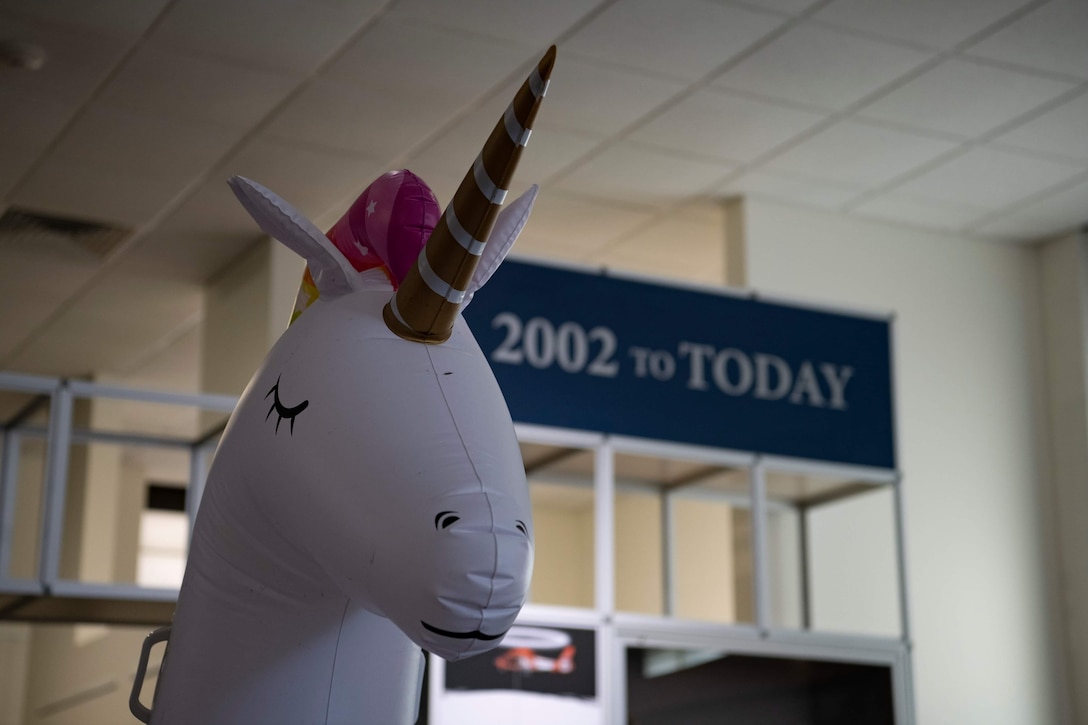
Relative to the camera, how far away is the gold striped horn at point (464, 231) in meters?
1.04

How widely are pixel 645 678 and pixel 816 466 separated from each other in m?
1.01

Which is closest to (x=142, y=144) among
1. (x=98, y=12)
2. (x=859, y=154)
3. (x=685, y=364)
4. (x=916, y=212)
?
(x=98, y=12)

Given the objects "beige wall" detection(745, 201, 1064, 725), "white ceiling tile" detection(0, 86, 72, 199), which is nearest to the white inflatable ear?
"white ceiling tile" detection(0, 86, 72, 199)

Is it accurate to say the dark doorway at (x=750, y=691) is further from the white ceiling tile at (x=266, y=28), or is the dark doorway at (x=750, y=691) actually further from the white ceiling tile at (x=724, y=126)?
the white ceiling tile at (x=266, y=28)

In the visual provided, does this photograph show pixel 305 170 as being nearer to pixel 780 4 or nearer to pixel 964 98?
pixel 780 4

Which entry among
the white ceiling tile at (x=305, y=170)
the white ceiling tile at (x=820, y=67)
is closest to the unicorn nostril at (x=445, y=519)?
the white ceiling tile at (x=820, y=67)

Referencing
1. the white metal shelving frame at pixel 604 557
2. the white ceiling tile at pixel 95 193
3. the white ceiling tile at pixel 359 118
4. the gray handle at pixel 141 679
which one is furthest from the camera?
the white ceiling tile at pixel 95 193

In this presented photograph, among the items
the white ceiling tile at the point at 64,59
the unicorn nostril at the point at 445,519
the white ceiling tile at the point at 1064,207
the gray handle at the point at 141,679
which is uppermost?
the white ceiling tile at the point at 1064,207

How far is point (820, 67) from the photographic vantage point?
4.82 m

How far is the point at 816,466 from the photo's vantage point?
4.92m

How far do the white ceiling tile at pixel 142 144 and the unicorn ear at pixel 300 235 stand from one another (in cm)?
416

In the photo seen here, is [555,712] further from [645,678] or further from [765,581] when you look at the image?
[765,581]

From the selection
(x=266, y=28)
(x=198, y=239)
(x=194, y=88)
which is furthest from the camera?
(x=198, y=239)

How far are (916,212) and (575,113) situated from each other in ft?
5.97
